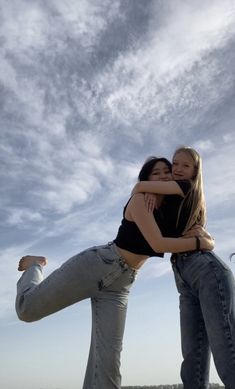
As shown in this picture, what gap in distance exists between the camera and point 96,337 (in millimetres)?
6035

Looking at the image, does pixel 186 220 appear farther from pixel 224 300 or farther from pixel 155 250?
pixel 224 300

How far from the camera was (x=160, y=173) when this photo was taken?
21.5 feet

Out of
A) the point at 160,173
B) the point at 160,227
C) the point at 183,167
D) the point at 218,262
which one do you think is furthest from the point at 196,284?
the point at 160,173

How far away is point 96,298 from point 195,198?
1.81 meters

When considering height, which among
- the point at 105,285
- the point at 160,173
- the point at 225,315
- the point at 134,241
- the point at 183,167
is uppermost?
the point at 160,173

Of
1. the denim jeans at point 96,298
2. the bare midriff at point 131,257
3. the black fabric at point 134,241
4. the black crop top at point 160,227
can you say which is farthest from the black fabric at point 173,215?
the denim jeans at point 96,298

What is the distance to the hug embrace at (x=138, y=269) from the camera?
577cm

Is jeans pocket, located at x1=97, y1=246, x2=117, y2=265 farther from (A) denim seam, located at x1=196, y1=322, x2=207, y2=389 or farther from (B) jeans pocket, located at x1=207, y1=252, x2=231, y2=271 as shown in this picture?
(A) denim seam, located at x1=196, y1=322, x2=207, y2=389

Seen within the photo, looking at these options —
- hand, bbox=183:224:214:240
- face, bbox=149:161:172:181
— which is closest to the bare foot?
face, bbox=149:161:172:181

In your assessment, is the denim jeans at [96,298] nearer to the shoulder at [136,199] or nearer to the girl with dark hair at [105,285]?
the girl with dark hair at [105,285]

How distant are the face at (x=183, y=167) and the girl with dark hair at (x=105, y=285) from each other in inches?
23.3

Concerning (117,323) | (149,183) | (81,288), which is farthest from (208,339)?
(149,183)

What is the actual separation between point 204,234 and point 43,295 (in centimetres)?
216

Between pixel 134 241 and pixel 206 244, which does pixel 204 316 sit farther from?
pixel 134 241
